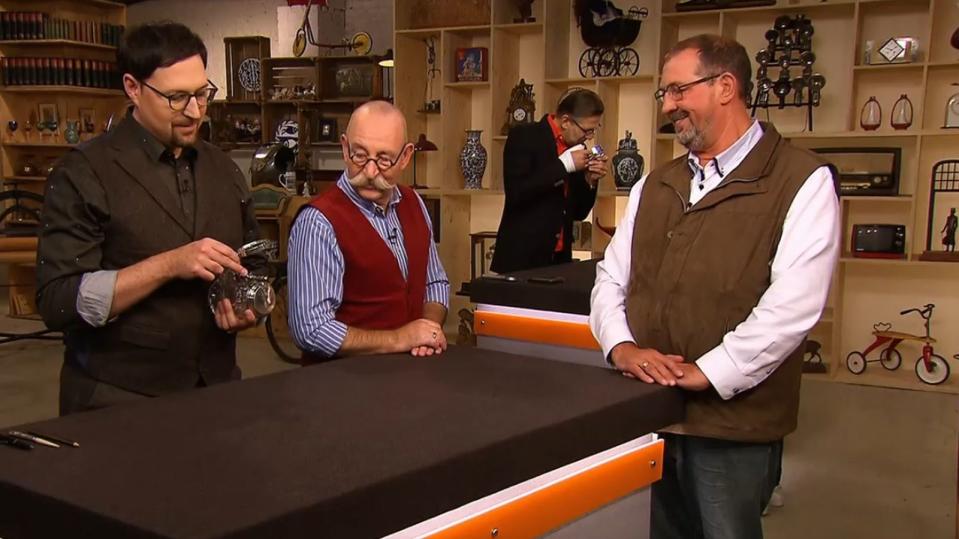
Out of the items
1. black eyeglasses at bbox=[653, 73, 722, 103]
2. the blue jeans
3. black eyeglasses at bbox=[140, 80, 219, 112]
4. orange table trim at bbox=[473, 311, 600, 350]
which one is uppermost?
black eyeglasses at bbox=[653, 73, 722, 103]

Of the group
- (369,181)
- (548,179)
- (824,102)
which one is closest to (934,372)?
(824,102)

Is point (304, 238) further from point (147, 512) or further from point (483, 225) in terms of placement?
point (483, 225)

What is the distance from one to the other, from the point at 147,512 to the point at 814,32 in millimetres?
5341

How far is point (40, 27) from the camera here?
23.5 ft

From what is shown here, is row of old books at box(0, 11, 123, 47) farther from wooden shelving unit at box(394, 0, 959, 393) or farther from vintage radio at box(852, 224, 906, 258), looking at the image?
vintage radio at box(852, 224, 906, 258)

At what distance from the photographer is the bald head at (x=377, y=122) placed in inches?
72.4

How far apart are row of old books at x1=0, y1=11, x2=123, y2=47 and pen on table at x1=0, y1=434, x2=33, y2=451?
6752 mm

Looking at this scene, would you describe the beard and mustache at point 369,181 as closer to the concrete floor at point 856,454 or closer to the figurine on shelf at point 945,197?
the concrete floor at point 856,454

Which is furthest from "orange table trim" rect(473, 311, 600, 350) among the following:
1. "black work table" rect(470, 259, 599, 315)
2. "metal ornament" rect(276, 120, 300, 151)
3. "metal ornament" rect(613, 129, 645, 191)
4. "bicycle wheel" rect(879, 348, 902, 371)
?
"metal ornament" rect(276, 120, 300, 151)

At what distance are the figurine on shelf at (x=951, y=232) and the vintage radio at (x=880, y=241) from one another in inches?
9.9

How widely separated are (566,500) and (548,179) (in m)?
2.58

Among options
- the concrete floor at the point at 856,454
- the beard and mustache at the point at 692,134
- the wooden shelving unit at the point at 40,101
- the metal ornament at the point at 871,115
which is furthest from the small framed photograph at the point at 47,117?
the beard and mustache at the point at 692,134

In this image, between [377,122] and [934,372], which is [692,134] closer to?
[377,122]

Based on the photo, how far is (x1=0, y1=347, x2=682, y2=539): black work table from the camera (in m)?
0.92
